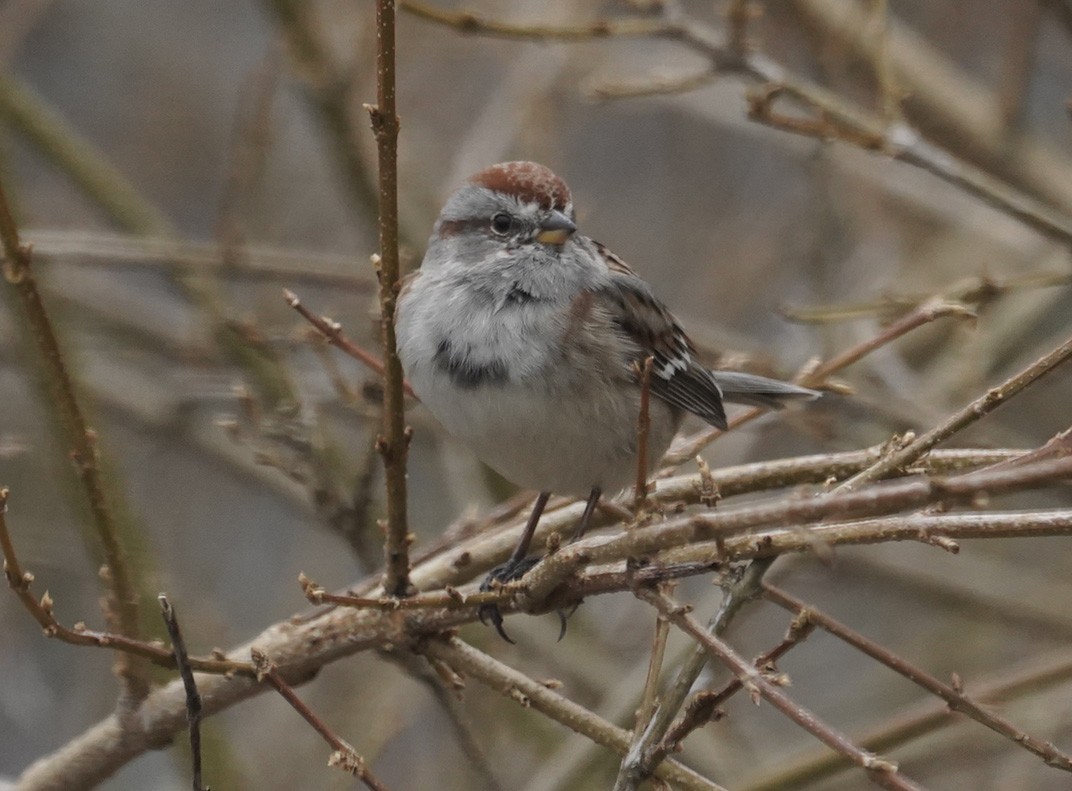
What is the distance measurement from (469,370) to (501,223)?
499 mm

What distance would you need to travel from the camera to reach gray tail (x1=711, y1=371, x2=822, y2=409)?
10.5 feet

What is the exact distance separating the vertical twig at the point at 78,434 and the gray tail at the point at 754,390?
1.54 meters

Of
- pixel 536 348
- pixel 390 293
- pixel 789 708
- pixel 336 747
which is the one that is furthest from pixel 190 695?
pixel 536 348

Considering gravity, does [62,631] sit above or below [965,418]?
below

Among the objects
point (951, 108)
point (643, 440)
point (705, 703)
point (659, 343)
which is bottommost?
point (705, 703)

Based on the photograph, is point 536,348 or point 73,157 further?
point 73,157

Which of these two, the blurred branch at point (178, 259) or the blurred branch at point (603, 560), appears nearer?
the blurred branch at point (603, 560)

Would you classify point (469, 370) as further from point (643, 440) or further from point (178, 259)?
point (178, 259)

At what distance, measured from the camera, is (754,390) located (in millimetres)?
3355

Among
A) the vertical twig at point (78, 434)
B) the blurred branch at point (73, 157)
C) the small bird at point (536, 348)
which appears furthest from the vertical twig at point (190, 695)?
the blurred branch at point (73, 157)

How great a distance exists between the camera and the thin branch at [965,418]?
181 centimetres

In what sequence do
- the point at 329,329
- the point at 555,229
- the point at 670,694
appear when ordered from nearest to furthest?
the point at 670,694, the point at 329,329, the point at 555,229

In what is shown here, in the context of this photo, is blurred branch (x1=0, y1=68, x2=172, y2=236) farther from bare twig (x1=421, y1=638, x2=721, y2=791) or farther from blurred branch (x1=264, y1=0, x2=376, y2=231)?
bare twig (x1=421, y1=638, x2=721, y2=791)

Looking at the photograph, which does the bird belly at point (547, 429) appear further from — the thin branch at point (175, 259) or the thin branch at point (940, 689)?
the thin branch at point (175, 259)
